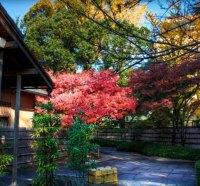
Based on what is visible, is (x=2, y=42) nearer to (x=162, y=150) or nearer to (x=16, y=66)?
(x=16, y=66)

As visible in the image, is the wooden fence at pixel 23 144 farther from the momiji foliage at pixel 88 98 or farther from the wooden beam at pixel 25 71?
the momiji foliage at pixel 88 98

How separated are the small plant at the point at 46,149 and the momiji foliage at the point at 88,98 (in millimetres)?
7582

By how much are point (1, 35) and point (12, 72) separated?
172cm

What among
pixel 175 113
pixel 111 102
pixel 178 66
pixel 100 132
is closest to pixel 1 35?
pixel 111 102

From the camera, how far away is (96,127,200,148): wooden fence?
2166 cm

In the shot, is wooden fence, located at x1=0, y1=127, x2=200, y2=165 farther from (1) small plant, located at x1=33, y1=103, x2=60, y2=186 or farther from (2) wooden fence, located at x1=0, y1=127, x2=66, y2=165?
(1) small plant, located at x1=33, y1=103, x2=60, y2=186

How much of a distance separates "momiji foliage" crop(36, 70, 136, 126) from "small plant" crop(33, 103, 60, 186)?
7.58 metres

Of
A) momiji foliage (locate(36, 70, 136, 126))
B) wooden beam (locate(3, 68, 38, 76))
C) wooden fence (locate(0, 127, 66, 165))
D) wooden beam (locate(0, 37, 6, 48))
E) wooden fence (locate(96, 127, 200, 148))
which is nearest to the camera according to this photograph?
wooden beam (locate(0, 37, 6, 48))

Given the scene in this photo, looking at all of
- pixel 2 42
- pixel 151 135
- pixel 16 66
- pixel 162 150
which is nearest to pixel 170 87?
pixel 162 150

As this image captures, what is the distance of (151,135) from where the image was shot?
81.1ft

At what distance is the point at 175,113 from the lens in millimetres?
21016

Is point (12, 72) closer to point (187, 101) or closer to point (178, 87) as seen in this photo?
point (178, 87)

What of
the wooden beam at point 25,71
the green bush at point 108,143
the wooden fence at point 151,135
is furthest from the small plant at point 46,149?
the green bush at point 108,143

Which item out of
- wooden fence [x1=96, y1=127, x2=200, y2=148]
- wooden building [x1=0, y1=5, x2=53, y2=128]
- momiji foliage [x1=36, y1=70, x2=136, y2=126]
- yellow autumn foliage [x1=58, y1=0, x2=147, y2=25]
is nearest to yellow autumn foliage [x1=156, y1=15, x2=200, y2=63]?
yellow autumn foliage [x1=58, y1=0, x2=147, y2=25]
